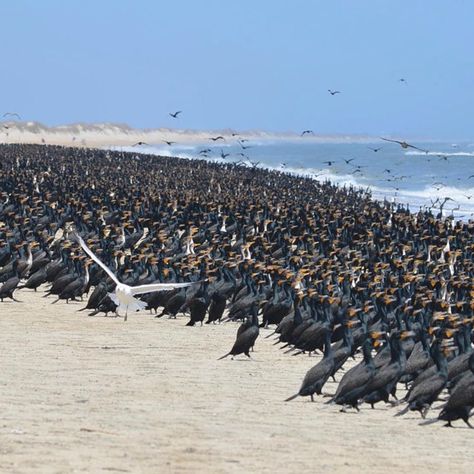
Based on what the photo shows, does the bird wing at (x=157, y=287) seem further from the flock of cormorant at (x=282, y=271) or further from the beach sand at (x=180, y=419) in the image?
the beach sand at (x=180, y=419)

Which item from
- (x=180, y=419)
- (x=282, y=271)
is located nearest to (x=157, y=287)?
(x=180, y=419)

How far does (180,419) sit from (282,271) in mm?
11835

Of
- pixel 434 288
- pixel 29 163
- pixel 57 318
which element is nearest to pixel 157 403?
pixel 57 318

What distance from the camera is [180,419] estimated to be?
12930mm

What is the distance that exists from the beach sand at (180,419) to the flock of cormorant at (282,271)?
451 mm

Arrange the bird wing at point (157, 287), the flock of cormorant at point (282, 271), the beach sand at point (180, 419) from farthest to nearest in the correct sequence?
the bird wing at point (157, 287)
the flock of cormorant at point (282, 271)
the beach sand at point (180, 419)

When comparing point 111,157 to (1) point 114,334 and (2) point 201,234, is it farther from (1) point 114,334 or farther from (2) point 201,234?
(1) point 114,334

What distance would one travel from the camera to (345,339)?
16156 millimetres

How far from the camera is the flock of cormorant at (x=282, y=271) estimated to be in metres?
14.9

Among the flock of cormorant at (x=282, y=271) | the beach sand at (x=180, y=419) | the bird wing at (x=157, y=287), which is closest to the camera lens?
the beach sand at (x=180, y=419)

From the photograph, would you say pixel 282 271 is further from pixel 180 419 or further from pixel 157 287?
pixel 180 419

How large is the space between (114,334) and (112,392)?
605 cm

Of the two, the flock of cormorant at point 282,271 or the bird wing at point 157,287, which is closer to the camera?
the flock of cormorant at point 282,271

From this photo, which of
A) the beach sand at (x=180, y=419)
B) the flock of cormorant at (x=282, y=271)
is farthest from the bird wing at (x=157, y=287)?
the beach sand at (x=180, y=419)
